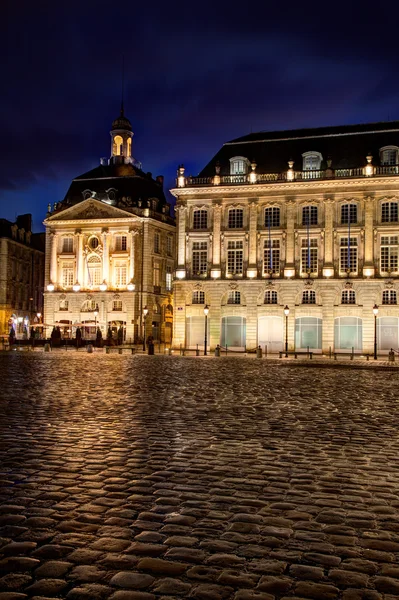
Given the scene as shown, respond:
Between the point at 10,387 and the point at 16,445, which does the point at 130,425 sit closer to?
the point at 16,445

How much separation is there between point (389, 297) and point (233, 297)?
12.1m

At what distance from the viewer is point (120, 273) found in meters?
65.1

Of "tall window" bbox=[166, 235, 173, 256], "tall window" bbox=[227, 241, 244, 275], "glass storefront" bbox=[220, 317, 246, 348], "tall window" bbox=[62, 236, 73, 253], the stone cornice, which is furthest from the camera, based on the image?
"tall window" bbox=[166, 235, 173, 256]

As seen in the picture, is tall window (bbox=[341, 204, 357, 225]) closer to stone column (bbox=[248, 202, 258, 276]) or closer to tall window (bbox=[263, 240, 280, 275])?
tall window (bbox=[263, 240, 280, 275])

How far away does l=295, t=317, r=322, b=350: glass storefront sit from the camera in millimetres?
49562

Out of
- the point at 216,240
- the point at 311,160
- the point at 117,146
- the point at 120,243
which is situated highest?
the point at 117,146

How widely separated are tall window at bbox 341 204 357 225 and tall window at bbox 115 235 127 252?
23.8m

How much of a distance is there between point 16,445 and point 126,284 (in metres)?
55.9

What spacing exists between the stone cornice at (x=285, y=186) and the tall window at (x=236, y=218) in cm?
147

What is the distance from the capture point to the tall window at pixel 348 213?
50.0 m

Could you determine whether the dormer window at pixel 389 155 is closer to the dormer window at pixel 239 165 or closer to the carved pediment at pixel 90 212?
the dormer window at pixel 239 165

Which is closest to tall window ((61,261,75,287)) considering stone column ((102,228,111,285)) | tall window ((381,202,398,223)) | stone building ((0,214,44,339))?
stone column ((102,228,111,285))

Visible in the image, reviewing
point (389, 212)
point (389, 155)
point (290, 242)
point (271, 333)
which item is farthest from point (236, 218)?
point (389, 155)

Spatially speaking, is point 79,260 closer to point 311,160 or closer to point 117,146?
point 117,146
